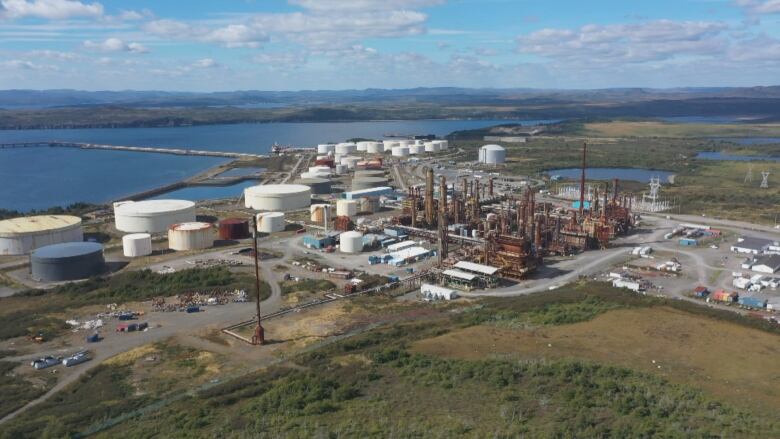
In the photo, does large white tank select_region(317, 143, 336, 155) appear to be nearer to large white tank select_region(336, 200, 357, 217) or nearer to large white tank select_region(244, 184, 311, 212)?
large white tank select_region(244, 184, 311, 212)

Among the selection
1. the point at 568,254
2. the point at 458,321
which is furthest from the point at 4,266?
the point at 568,254

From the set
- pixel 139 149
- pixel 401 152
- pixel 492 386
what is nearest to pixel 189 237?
pixel 492 386

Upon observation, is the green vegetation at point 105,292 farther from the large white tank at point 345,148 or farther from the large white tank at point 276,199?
the large white tank at point 345,148

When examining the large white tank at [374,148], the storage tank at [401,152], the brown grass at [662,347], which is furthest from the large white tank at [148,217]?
the large white tank at [374,148]

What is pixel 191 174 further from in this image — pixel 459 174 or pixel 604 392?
pixel 604 392

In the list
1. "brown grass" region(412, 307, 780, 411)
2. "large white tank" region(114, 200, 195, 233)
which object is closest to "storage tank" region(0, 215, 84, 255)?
"large white tank" region(114, 200, 195, 233)

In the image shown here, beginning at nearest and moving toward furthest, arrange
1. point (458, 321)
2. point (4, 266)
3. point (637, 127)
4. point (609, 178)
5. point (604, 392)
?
1. point (604, 392)
2. point (458, 321)
3. point (4, 266)
4. point (609, 178)
5. point (637, 127)

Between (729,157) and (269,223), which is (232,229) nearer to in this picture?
(269,223)
